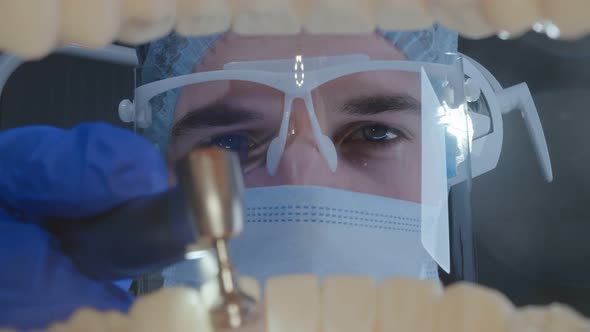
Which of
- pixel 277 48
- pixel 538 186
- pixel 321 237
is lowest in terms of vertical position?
pixel 538 186

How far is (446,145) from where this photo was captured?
970mm

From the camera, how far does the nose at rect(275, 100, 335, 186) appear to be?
878 millimetres

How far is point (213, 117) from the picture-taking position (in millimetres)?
963

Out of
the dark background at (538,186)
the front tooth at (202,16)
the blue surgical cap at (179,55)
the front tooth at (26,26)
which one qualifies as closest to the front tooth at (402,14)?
the front tooth at (202,16)

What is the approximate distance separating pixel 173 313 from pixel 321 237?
48 cm

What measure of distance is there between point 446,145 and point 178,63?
1.42ft

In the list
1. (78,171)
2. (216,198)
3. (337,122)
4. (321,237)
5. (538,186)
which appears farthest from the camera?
(538,186)

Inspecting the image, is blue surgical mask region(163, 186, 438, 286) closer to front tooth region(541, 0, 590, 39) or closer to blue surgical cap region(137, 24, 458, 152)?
blue surgical cap region(137, 24, 458, 152)

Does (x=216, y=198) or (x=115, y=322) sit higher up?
(x=216, y=198)

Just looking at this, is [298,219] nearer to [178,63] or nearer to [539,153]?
[178,63]

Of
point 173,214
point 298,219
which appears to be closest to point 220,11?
point 173,214

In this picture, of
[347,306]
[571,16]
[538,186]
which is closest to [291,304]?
[347,306]

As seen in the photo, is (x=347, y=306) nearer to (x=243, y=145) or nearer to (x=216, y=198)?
(x=216, y=198)

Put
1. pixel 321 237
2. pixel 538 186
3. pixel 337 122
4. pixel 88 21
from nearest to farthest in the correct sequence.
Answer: pixel 88 21 → pixel 321 237 → pixel 337 122 → pixel 538 186
